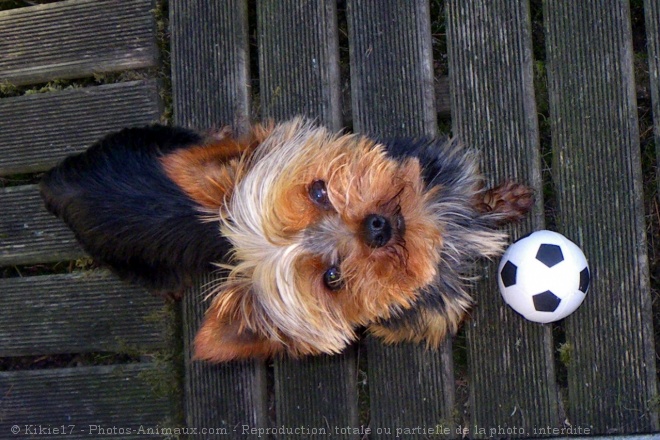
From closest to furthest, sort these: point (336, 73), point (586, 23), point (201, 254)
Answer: point (201, 254)
point (586, 23)
point (336, 73)

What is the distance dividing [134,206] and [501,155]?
1.95 metres

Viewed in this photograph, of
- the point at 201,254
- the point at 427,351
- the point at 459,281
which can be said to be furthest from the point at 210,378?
the point at 459,281

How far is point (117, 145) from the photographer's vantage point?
3293mm

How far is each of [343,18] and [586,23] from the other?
136 centimetres

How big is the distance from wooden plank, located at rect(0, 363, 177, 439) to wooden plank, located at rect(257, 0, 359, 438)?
31.0 inches

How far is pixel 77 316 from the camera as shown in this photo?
156 inches

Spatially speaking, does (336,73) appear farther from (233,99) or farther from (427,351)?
(427,351)

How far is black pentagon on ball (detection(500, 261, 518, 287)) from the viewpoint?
10.3 ft

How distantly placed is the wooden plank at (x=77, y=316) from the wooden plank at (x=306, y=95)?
2.93 ft

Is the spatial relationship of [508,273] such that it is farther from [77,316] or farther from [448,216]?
[77,316]

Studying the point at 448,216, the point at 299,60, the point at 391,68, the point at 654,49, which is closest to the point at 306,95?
the point at 299,60

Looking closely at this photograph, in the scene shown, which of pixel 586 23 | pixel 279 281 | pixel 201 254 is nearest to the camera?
pixel 279 281

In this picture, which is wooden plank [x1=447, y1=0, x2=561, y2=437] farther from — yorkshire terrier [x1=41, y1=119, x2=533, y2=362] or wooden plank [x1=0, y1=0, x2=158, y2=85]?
wooden plank [x1=0, y1=0, x2=158, y2=85]

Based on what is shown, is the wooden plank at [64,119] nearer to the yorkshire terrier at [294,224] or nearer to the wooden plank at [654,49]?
the yorkshire terrier at [294,224]
